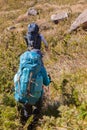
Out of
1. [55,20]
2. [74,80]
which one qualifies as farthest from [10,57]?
[55,20]

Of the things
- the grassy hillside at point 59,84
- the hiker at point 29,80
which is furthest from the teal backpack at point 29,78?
the grassy hillside at point 59,84

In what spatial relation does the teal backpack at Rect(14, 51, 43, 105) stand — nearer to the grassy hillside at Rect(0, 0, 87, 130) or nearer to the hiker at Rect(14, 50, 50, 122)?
the hiker at Rect(14, 50, 50, 122)

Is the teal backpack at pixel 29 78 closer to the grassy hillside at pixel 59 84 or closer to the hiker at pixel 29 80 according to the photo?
the hiker at pixel 29 80

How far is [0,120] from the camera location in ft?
20.4

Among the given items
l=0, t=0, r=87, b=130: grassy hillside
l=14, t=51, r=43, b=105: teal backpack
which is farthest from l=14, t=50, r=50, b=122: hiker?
l=0, t=0, r=87, b=130: grassy hillside

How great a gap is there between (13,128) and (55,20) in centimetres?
996

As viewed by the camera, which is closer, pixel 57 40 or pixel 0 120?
pixel 0 120

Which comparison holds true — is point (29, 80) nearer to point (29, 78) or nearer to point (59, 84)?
point (29, 78)

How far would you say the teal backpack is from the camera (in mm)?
6070

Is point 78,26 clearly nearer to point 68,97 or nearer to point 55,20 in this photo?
point 55,20

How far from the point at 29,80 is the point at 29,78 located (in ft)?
0.10

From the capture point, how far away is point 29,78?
19.9 feet

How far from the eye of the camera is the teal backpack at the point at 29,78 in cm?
607

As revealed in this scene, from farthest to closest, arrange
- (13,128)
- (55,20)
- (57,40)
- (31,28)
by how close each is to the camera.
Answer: (55,20), (57,40), (31,28), (13,128)
